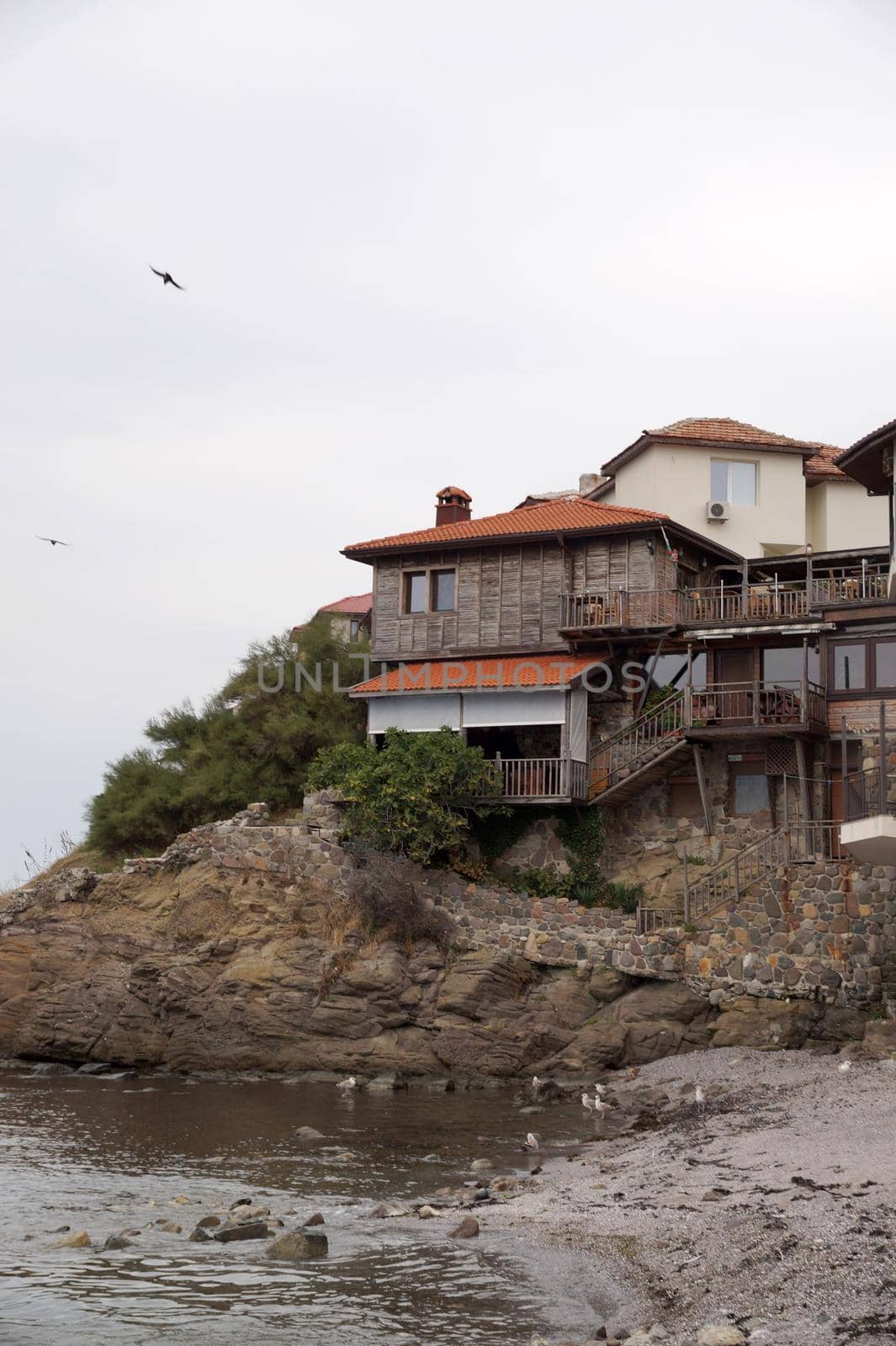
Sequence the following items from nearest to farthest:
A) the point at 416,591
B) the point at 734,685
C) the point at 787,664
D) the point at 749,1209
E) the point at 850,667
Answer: the point at 749,1209
the point at 850,667
the point at 787,664
the point at 734,685
the point at 416,591

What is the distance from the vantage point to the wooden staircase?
3697cm

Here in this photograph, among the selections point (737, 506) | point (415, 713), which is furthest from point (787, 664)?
point (415, 713)

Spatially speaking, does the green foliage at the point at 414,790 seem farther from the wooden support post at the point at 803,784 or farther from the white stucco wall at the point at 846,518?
the white stucco wall at the point at 846,518

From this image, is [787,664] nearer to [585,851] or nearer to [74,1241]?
[585,851]

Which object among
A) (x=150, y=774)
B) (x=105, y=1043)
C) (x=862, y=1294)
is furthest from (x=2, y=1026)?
(x=862, y=1294)

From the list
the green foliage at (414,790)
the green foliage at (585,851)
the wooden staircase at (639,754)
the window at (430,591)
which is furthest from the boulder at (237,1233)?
the window at (430,591)

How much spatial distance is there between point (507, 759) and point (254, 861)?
738 cm

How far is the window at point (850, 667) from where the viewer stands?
36.0 m

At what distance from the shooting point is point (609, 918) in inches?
1359

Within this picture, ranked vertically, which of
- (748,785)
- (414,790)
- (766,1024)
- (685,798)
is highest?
(748,785)

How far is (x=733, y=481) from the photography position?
1848 inches

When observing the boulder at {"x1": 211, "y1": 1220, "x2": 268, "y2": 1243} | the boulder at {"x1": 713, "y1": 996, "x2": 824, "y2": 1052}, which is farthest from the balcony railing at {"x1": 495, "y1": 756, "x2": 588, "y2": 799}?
the boulder at {"x1": 211, "y1": 1220, "x2": 268, "y2": 1243}

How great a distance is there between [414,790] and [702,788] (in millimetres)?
7460

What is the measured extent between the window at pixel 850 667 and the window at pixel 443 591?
38.4ft
